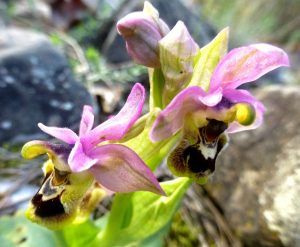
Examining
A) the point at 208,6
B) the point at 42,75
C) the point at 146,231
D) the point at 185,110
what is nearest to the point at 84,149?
the point at 185,110

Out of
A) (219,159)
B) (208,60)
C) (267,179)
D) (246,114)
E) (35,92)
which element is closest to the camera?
(246,114)

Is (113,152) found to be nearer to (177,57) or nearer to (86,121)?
(86,121)

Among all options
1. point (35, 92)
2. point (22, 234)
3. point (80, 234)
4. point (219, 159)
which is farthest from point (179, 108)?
point (35, 92)

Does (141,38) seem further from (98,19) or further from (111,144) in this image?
(98,19)

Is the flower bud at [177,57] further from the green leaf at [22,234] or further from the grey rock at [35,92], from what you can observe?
A: the grey rock at [35,92]

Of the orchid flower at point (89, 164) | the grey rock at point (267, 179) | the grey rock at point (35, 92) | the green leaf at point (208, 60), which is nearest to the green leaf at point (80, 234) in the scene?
the orchid flower at point (89, 164)

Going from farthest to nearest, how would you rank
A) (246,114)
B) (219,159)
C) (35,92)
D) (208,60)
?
(35,92) < (219,159) < (208,60) < (246,114)
